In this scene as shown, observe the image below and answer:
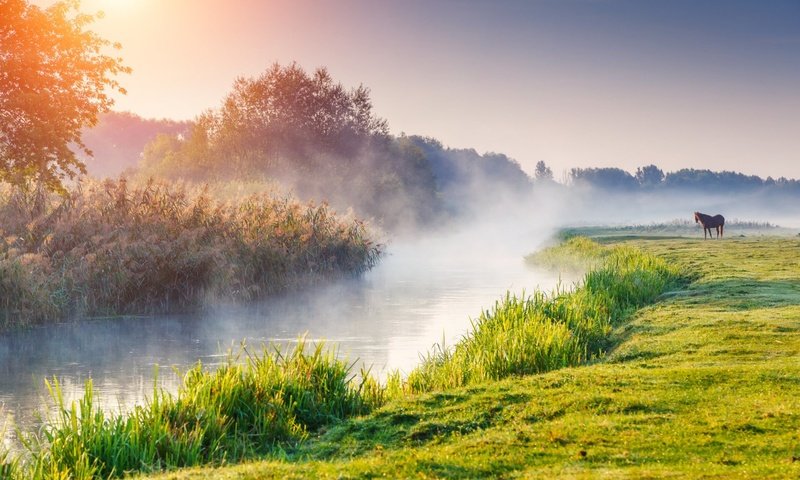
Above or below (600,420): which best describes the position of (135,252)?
above

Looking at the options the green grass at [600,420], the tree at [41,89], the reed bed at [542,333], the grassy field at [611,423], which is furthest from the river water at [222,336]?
the tree at [41,89]

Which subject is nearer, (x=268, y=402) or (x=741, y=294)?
(x=268, y=402)

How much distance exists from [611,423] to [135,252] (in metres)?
17.8

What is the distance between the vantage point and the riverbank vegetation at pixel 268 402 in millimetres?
8789

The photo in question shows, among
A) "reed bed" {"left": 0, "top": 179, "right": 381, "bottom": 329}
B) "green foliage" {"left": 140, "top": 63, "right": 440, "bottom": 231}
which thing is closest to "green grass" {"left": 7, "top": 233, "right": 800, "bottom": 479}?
"reed bed" {"left": 0, "top": 179, "right": 381, "bottom": 329}

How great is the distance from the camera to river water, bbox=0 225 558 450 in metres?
15.2

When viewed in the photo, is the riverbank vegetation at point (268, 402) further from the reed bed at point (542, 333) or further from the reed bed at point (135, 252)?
the reed bed at point (135, 252)

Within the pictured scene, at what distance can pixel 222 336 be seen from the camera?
2031 cm

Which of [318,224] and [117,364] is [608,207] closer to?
[318,224]

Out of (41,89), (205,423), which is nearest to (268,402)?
(205,423)

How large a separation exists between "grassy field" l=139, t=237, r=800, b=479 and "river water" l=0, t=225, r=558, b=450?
3649mm

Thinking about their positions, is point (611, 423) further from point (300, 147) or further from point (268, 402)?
point (300, 147)

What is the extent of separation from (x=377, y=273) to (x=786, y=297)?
22.9m

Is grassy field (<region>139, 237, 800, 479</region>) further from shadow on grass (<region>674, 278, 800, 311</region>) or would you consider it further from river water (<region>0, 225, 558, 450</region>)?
river water (<region>0, 225, 558, 450</region>)
